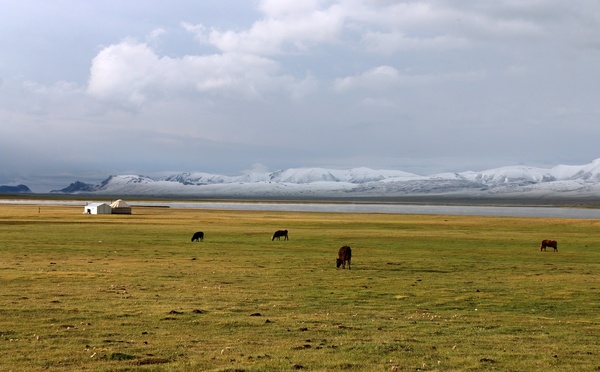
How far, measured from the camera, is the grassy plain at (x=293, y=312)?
491 inches

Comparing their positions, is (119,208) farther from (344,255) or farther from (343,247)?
(344,255)

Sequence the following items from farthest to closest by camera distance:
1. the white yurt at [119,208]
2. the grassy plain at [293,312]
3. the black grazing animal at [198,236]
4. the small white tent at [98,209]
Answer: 1. the white yurt at [119,208]
2. the small white tent at [98,209]
3. the black grazing animal at [198,236]
4. the grassy plain at [293,312]

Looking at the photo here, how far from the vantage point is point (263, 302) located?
19969 millimetres

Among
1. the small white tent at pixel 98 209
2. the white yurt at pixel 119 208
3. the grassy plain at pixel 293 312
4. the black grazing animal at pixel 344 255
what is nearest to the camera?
the grassy plain at pixel 293 312

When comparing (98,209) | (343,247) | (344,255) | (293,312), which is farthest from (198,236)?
(98,209)

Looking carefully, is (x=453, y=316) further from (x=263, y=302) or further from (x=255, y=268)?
(x=255, y=268)

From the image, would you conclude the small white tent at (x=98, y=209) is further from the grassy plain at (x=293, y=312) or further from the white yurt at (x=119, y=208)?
the grassy plain at (x=293, y=312)

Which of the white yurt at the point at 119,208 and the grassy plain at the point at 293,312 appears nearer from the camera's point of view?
the grassy plain at the point at 293,312

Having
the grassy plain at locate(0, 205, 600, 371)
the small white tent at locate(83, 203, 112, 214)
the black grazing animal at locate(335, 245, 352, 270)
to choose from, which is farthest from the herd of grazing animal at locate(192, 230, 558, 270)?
the small white tent at locate(83, 203, 112, 214)

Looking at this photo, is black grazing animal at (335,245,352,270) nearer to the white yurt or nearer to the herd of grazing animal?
the herd of grazing animal

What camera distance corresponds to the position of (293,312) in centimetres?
1825

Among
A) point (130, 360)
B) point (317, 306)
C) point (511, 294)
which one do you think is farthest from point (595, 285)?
point (130, 360)

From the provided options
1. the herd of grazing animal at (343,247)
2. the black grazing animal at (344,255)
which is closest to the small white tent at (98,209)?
the herd of grazing animal at (343,247)

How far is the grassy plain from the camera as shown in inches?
491
